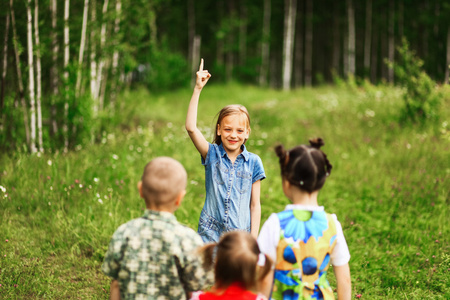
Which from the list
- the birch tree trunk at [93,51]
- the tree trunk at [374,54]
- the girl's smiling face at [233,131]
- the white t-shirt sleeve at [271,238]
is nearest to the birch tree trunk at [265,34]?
A: the tree trunk at [374,54]

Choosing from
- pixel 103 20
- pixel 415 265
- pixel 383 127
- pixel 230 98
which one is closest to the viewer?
pixel 415 265

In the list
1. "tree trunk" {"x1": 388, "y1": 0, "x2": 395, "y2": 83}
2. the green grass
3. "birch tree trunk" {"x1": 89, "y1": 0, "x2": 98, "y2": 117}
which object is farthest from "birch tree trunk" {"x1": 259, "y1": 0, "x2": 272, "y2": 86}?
"birch tree trunk" {"x1": 89, "y1": 0, "x2": 98, "y2": 117}

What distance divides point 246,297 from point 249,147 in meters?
6.15

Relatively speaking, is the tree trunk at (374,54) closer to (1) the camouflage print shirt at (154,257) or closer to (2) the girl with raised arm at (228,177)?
(2) the girl with raised arm at (228,177)

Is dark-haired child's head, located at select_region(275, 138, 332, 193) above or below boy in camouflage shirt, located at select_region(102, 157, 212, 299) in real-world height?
above

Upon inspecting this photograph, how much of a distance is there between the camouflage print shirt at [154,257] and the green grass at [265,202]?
1801 millimetres

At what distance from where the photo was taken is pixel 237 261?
1.87 m

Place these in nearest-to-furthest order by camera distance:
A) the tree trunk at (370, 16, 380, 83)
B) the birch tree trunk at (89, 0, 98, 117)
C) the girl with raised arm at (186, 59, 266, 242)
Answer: the girl with raised arm at (186, 59, 266, 242) < the birch tree trunk at (89, 0, 98, 117) < the tree trunk at (370, 16, 380, 83)

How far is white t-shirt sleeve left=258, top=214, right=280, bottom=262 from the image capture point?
6.77ft

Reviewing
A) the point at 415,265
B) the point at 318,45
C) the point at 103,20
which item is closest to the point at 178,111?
the point at 103,20

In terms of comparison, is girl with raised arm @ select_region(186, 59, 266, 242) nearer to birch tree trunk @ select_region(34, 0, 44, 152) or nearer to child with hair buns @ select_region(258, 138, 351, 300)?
child with hair buns @ select_region(258, 138, 351, 300)

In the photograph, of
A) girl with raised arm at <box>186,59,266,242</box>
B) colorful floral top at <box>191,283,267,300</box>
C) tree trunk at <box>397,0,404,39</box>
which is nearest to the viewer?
colorful floral top at <box>191,283,267,300</box>

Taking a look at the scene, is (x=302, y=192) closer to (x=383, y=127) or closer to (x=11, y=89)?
(x=11, y=89)

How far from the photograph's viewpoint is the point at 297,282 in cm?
204
